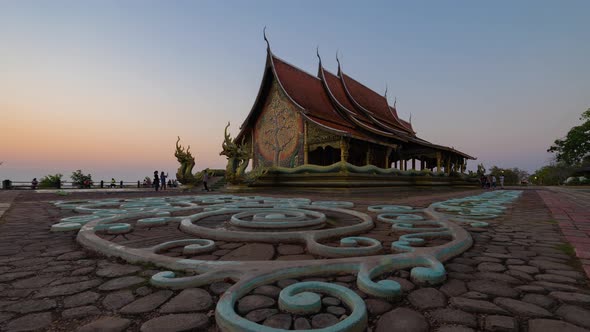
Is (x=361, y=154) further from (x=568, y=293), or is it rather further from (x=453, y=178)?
(x=568, y=293)

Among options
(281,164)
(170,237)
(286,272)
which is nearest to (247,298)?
(286,272)

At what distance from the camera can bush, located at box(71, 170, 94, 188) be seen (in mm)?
23344

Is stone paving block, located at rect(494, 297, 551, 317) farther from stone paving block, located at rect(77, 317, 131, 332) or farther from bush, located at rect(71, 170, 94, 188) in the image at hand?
bush, located at rect(71, 170, 94, 188)

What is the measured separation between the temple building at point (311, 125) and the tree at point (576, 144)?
22704mm

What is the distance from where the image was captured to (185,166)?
14.8 m

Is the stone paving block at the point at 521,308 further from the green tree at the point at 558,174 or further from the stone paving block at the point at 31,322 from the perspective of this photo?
the green tree at the point at 558,174

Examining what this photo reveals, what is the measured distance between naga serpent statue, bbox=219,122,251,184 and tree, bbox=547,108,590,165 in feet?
118

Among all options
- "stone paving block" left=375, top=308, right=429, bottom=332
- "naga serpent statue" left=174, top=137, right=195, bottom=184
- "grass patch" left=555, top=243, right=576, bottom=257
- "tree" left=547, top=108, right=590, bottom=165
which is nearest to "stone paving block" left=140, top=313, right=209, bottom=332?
"stone paving block" left=375, top=308, right=429, bottom=332

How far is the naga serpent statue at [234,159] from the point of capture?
1121 cm

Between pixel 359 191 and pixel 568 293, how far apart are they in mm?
9260

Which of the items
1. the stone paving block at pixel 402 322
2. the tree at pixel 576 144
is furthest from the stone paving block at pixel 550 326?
the tree at pixel 576 144

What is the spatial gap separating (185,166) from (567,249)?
15029 millimetres

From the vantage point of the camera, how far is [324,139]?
12016mm

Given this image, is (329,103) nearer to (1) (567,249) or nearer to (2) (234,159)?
(2) (234,159)
